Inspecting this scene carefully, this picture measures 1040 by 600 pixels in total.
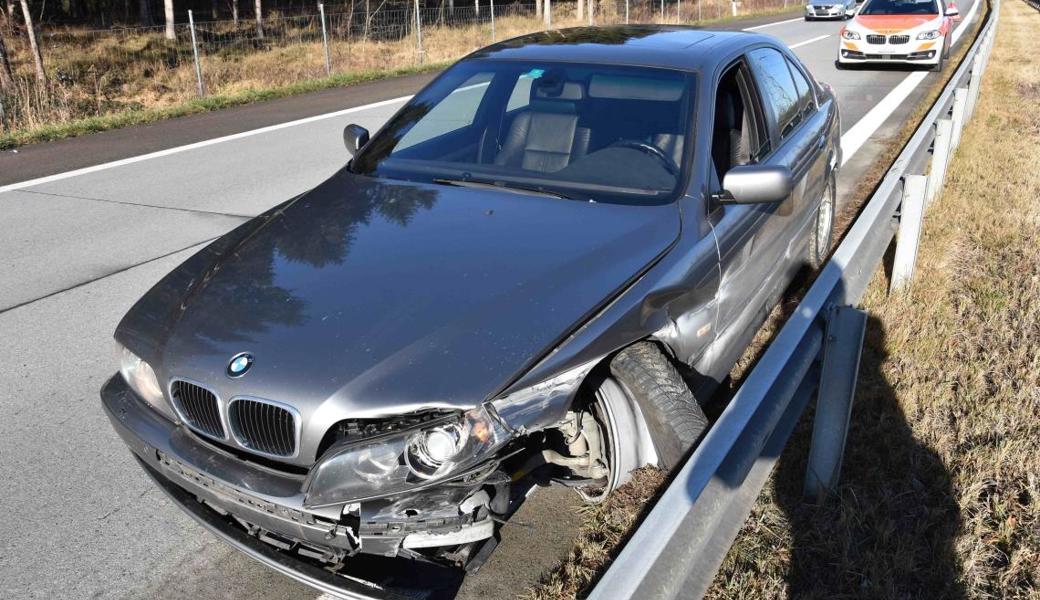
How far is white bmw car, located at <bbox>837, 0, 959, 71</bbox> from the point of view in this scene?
16.6 m

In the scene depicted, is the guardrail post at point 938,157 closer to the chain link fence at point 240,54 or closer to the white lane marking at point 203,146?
the white lane marking at point 203,146

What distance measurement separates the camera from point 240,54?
75.0ft

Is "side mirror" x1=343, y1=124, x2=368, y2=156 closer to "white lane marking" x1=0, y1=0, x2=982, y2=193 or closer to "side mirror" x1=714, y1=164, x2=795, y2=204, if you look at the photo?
"side mirror" x1=714, y1=164, x2=795, y2=204

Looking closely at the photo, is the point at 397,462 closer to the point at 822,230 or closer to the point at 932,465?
the point at 932,465

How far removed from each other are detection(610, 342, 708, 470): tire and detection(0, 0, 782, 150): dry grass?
1086cm

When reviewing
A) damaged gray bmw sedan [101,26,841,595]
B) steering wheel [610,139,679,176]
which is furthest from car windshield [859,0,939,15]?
steering wheel [610,139,679,176]

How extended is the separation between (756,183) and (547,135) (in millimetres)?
970

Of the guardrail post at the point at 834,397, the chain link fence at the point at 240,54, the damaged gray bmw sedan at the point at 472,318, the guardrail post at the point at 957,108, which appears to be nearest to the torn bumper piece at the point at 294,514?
the damaged gray bmw sedan at the point at 472,318

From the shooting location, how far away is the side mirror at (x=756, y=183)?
3529 millimetres

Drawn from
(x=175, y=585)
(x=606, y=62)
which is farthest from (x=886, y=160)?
(x=175, y=585)

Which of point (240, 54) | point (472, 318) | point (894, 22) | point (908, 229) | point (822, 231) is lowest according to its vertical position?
point (822, 231)

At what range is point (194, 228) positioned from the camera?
23.4ft

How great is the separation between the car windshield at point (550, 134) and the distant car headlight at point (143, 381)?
4.74 feet

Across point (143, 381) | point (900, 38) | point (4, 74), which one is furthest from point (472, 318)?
point (900, 38)
